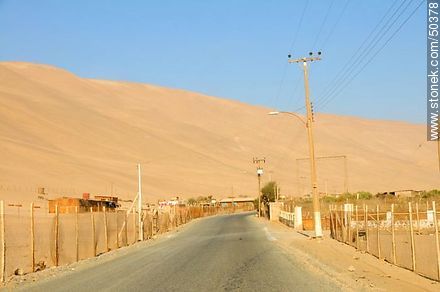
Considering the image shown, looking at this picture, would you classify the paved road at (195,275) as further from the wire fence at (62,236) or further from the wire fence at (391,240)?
the wire fence at (391,240)

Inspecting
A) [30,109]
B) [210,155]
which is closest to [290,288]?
[30,109]

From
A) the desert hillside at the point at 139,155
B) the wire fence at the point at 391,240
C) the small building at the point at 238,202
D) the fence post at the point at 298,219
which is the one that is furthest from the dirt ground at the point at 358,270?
the small building at the point at 238,202

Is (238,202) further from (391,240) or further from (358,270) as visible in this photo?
(358,270)

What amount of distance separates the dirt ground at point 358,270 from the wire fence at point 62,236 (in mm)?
9627

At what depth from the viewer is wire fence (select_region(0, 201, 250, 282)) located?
23.6m

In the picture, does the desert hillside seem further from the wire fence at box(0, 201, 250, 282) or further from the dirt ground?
the dirt ground

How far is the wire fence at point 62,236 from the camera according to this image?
23.6 meters

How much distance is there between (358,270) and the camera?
20.9 metres

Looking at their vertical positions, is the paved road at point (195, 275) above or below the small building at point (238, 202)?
below

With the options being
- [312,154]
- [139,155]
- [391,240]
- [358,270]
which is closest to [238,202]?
[139,155]

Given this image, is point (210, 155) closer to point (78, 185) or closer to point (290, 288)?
point (78, 185)

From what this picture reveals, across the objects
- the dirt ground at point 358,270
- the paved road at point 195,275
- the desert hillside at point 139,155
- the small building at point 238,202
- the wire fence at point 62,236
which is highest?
the desert hillside at point 139,155

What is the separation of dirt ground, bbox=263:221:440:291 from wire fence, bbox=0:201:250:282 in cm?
963

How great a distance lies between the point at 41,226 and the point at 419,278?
34.4m
